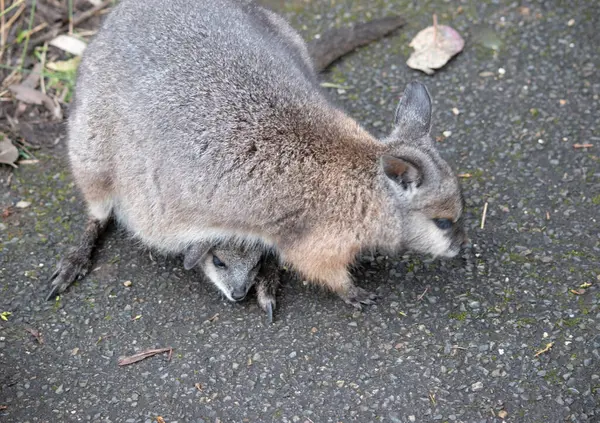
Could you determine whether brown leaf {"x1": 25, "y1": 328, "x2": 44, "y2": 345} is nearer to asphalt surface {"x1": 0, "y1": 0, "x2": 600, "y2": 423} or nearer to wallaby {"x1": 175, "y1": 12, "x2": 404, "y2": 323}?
asphalt surface {"x1": 0, "y1": 0, "x2": 600, "y2": 423}

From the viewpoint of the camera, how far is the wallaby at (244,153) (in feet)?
14.2

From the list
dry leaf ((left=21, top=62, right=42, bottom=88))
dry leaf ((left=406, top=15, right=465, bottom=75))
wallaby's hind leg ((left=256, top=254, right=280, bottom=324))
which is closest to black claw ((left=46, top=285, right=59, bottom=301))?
wallaby's hind leg ((left=256, top=254, right=280, bottom=324))

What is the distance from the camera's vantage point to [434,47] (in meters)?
6.14

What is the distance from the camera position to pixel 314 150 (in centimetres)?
435

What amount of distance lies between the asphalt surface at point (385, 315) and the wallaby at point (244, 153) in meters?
0.26

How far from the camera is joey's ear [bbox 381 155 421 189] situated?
4.17 m

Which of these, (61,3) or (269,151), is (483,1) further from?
(61,3)

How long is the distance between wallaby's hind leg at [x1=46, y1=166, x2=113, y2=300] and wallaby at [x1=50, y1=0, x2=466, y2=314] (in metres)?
0.04

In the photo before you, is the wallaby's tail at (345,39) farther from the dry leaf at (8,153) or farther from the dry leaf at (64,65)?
the dry leaf at (8,153)

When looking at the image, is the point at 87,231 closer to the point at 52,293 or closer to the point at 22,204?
the point at 52,293

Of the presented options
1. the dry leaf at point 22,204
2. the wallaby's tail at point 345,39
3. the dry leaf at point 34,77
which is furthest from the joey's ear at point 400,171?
the dry leaf at point 34,77

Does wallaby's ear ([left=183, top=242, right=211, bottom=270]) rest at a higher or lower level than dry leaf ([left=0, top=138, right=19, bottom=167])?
higher

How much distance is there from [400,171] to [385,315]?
2.88 ft

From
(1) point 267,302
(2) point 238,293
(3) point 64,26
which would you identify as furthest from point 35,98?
(1) point 267,302
